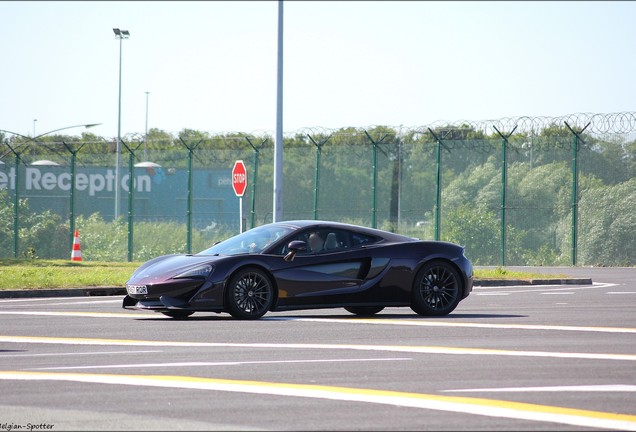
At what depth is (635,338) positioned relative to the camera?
12898 millimetres

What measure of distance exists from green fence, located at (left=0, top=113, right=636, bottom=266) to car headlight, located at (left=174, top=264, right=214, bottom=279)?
20.5m

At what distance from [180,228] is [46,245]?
4292mm

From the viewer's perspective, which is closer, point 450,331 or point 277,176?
point 450,331

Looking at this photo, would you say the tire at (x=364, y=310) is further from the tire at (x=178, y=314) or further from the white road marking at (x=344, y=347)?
the white road marking at (x=344, y=347)

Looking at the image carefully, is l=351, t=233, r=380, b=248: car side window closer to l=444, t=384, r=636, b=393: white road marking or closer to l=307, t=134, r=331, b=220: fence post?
l=444, t=384, r=636, b=393: white road marking

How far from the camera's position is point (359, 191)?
3778 centimetres

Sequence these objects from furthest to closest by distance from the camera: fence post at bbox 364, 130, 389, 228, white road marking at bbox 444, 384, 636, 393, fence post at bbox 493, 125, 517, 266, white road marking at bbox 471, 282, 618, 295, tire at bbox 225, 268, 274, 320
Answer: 1. fence post at bbox 364, 130, 389, 228
2. fence post at bbox 493, 125, 517, 266
3. white road marking at bbox 471, 282, 618, 295
4. tire at bbox 225, 268, 274, 320
5. white road marking at bbox 444, 384, 636, 393

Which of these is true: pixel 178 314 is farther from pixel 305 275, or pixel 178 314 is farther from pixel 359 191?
pixel 359 191

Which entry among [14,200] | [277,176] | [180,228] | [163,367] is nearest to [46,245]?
[14,200]

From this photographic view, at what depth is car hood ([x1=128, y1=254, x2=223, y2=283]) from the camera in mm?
15344

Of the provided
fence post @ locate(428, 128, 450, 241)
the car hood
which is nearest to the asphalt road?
the car hood

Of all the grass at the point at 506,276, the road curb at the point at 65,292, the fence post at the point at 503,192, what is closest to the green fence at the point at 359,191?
the fence post at the point at 503,192

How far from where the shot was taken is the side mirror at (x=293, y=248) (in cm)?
1572

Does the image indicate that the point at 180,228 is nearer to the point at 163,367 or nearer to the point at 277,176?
the point at 277,176
